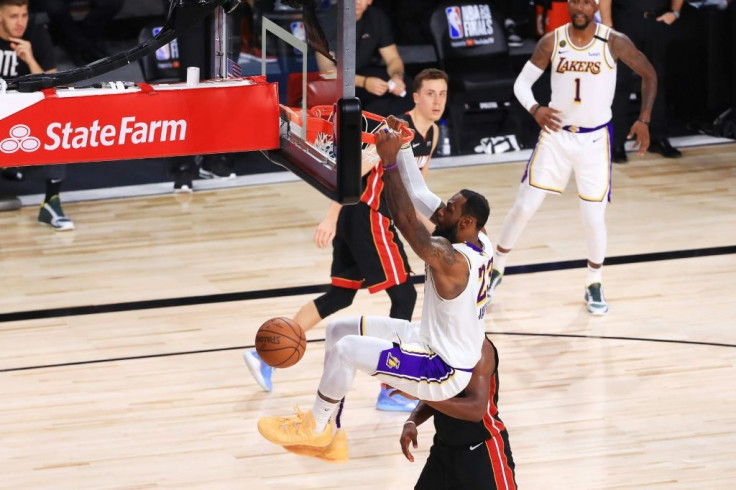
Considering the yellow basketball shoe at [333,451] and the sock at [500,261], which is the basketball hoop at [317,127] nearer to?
the yellow basketball shoe at [333,451]

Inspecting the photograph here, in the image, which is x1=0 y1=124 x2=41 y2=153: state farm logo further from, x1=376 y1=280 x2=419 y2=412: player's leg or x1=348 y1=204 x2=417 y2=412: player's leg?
x1=376 y1=280 x2=419 y2=412: player's leg

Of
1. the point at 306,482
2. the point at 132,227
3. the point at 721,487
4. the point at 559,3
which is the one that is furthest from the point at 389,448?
the point at 559,3

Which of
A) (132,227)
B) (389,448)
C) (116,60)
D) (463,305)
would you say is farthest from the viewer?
(132,227)

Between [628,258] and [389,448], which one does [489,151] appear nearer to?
[628,258]

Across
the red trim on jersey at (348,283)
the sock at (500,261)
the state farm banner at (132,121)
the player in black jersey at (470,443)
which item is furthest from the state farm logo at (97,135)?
the sock at (500,261)

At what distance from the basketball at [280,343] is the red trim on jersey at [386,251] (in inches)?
61.6

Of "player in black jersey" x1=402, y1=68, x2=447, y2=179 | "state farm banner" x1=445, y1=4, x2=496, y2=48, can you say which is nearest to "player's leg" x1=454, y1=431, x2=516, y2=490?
"player in black jersey" x1=402, y1=68, x2=447, y2=179

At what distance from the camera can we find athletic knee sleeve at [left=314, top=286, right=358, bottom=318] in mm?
6938

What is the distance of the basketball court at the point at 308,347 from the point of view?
6.14m

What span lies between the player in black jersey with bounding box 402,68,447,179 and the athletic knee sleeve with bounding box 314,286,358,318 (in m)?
0.83

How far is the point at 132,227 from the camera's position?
10.1m

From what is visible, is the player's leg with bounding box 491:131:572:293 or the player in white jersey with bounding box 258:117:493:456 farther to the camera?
the player's leg with bounding box 491:131:572:293

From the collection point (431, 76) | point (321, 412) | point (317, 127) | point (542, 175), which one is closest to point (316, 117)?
point (317, 127)

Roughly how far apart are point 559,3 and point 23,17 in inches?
215
